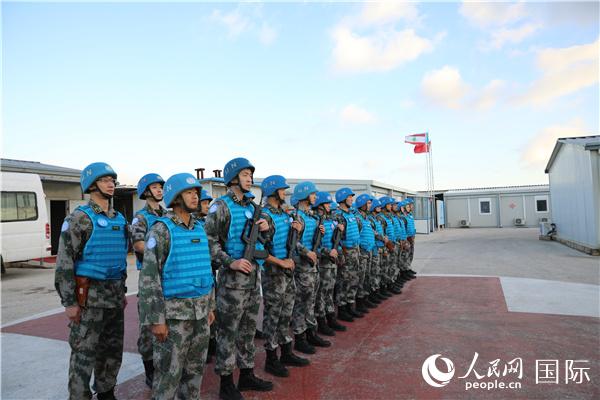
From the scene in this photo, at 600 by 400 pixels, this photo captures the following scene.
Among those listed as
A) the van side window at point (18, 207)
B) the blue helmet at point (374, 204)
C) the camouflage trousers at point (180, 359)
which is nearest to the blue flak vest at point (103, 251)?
the camouflage trousers at point (180, 359)

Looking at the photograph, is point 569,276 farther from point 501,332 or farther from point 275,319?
point 275,319

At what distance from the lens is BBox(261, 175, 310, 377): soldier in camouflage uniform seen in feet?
13.1

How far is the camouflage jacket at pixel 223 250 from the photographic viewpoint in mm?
3381

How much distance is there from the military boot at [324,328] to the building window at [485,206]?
109 ft

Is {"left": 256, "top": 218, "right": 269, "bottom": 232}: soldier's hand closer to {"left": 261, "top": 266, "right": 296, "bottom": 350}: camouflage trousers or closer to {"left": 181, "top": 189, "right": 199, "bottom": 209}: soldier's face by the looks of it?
{"left": 261, "top": 266, "right": 296, "bottom": 350}: camouflage trousers

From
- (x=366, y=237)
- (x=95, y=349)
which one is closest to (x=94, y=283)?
(x=95, y=349)

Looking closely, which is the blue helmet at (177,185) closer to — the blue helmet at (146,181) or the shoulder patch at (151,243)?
the shoulder patch at (151,243)

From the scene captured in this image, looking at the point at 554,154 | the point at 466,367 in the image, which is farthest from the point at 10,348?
the point at 554,154

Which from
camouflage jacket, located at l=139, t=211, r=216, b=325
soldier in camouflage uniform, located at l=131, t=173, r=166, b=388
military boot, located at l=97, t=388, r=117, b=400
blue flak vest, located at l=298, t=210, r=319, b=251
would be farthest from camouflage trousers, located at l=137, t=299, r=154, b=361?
blue flak vest, located at l=298, t=210, r=319, b=251

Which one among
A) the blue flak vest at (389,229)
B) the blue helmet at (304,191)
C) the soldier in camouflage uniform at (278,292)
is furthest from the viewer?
the blue flak vest at (389,229)

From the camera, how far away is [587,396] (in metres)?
3.39

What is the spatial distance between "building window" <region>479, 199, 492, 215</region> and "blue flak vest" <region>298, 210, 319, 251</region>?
33512mm

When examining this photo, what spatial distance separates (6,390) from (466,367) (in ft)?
15.0

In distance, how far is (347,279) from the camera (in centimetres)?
602
